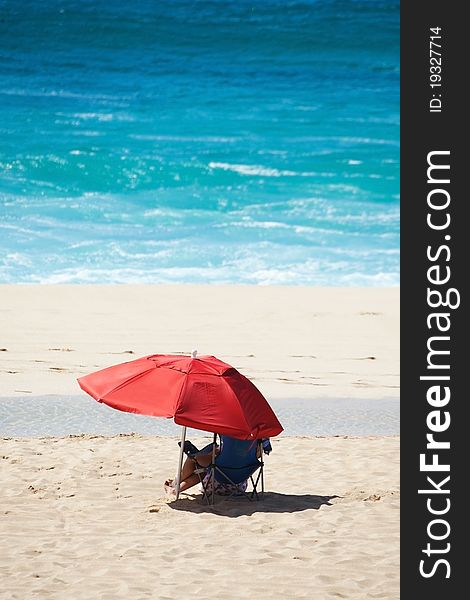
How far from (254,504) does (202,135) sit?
26769 mm

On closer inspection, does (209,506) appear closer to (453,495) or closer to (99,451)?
(99,451)

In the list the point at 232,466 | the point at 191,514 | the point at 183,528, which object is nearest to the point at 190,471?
the point at 232,466

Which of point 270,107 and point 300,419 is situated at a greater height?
point 270,107

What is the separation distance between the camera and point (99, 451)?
9203mm

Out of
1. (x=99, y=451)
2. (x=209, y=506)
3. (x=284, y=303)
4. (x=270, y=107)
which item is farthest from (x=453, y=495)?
(x=270, y=107)

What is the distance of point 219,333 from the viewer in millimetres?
17844

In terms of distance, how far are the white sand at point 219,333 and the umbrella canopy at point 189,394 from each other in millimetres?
5276

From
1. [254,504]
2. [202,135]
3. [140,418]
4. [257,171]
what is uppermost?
[202,135]

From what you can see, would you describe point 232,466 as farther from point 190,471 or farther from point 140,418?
point 140,418

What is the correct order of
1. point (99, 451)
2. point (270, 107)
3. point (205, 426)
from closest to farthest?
point (205, 426) < point (99, 451) < point (270, 107)

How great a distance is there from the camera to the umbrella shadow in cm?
752

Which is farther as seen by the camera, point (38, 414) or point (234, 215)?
point (234, 215)

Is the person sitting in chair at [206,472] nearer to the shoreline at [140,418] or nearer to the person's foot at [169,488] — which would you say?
the person's foot at [169,488]

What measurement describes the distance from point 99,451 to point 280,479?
1769mm
